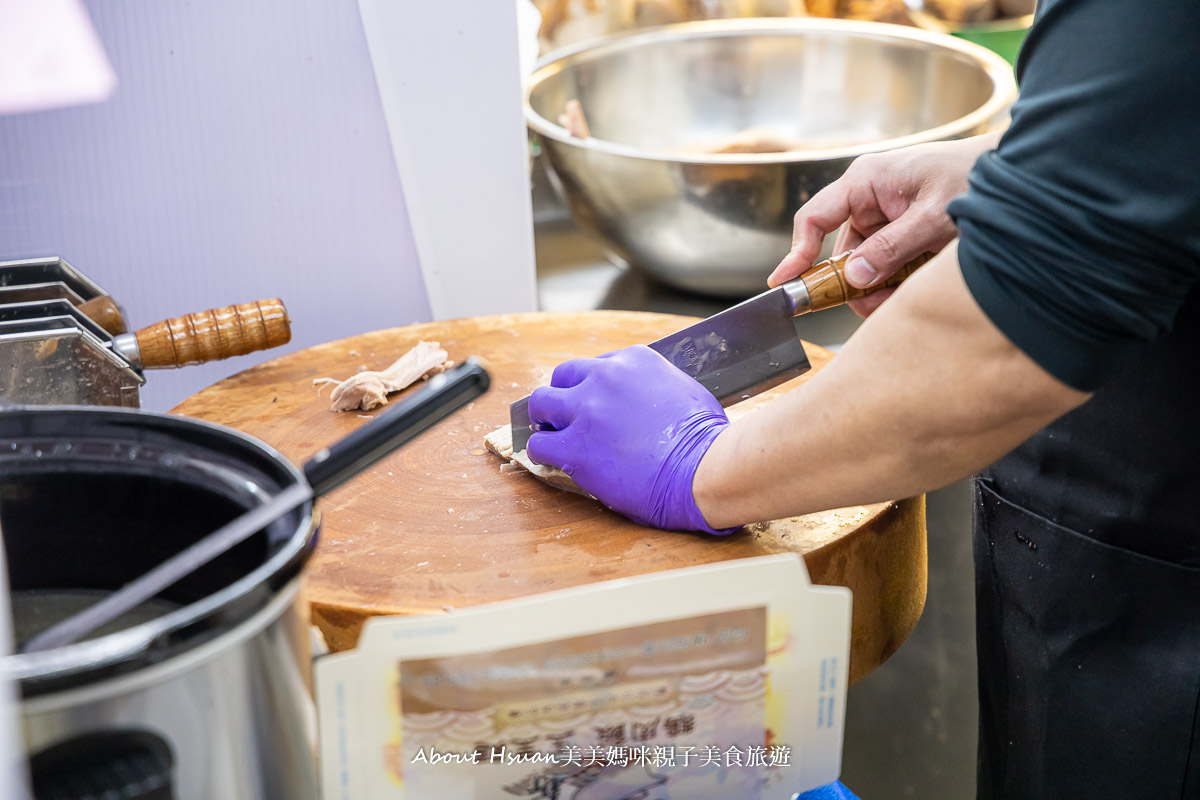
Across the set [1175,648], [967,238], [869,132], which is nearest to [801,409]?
[967,238]

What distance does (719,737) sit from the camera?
599 millimetres

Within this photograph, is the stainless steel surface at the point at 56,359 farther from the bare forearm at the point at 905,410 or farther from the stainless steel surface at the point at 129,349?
the bare forearm at the point at 905,410

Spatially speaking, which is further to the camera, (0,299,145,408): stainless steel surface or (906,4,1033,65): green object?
(906,4,1033,65): green object

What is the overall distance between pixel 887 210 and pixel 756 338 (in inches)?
8.8

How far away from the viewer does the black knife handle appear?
1.62 ft

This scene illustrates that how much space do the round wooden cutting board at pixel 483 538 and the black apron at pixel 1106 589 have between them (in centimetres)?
10

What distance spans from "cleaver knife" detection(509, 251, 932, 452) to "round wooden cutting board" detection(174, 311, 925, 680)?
0.08m

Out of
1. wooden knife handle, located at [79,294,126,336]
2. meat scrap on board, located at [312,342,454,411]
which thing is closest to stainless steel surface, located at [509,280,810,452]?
meat scrap on board, located at [312,342,454,411]

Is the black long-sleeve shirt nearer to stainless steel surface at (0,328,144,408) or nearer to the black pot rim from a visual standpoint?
the black pot rim

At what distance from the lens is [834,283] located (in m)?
1.03

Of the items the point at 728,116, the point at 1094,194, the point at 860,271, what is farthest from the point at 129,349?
the point at 728,116

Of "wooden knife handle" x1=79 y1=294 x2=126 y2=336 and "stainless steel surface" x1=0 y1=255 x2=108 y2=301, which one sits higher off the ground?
"stainless steel surface" x1=0 y1=255 x2=108 y2=301

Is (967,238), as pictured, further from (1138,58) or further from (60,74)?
(60,74)

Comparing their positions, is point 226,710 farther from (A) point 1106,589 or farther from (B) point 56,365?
(A) point 1106,589
